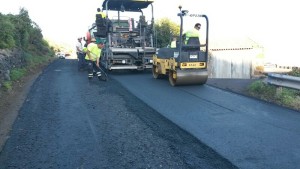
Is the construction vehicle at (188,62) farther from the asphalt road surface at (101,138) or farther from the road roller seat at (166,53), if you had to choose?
the asphalt road surface at (101,138)

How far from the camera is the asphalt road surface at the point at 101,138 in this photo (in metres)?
4.54

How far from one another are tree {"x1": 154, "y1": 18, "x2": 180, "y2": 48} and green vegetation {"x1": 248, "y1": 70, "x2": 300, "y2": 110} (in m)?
14.8

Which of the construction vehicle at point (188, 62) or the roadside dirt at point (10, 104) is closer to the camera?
the roadside dirt at point (10, 104)

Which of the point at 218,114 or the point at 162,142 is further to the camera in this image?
the point at 218,114

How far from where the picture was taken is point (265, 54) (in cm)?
2950

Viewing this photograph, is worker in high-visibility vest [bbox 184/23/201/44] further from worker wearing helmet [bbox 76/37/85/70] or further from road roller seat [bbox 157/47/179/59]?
worker wearing helmet [bbox 76/37/85/70]

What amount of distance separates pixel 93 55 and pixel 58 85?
218 cm

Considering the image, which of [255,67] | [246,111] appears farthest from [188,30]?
[255,67]

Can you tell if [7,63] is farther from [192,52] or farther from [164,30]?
[164,30]

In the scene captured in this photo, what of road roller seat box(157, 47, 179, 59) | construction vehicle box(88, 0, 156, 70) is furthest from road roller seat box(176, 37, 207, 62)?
construction vehicle box(88, 0, 156, 70)

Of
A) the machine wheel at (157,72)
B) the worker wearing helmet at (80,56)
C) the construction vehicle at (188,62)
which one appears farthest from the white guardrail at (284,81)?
the worker wearing helmet at (80,56)

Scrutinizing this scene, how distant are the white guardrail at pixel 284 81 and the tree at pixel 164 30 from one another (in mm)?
15421

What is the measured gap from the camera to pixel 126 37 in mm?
14922

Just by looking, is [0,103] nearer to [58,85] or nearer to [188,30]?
[58,85]
